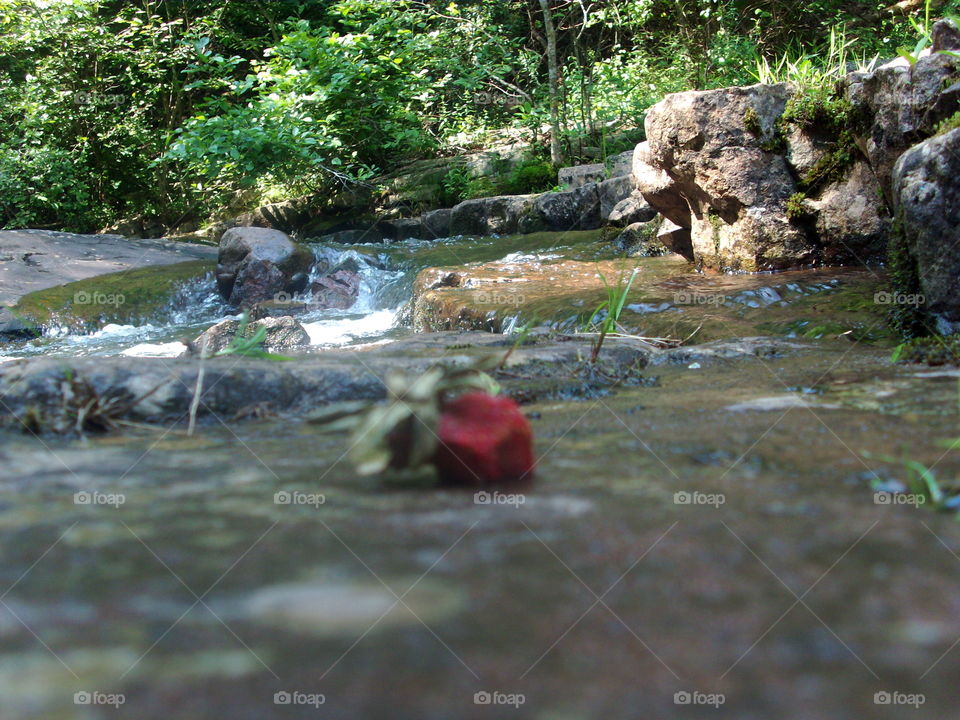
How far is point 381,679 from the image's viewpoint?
2.47ft

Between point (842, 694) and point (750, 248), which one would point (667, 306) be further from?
point (842, 694)

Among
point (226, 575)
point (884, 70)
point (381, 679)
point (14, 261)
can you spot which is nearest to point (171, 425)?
point (226, 575)

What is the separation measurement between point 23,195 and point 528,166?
31.5 ft

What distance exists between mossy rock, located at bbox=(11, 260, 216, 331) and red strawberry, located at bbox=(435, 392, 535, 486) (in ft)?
28.3

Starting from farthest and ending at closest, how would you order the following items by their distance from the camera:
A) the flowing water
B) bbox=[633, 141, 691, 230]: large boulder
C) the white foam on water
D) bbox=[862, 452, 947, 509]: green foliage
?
the flowing water → the white foam on water → bbox=[633, 141, 691, 230]: large boulder → bbox=[862, 452, 947, 509]: green foliage

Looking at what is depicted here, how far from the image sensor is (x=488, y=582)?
932mm

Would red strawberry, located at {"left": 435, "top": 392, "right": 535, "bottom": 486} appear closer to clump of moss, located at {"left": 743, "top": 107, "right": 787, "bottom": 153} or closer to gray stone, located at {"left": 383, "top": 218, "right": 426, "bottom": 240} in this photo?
clump of moss, located at {"left": 743, "top": 107, "right": 787, "bottom": 153}

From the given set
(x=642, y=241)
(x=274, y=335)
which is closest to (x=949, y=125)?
(x=642, y=241)

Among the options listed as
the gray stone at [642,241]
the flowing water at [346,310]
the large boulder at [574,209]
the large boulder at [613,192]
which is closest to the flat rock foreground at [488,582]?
the flowing water at [346,310]

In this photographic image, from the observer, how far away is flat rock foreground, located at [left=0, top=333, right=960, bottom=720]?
0.74 m

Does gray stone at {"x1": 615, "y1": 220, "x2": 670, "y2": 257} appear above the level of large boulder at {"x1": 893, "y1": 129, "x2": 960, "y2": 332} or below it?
below

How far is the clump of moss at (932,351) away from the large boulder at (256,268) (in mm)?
7320

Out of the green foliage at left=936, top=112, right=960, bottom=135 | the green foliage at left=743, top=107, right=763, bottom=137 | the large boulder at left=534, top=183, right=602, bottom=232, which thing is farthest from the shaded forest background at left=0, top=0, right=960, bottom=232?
the green foliage at left=936, top=112, right=960, bottom=135

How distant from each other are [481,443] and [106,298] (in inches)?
356
